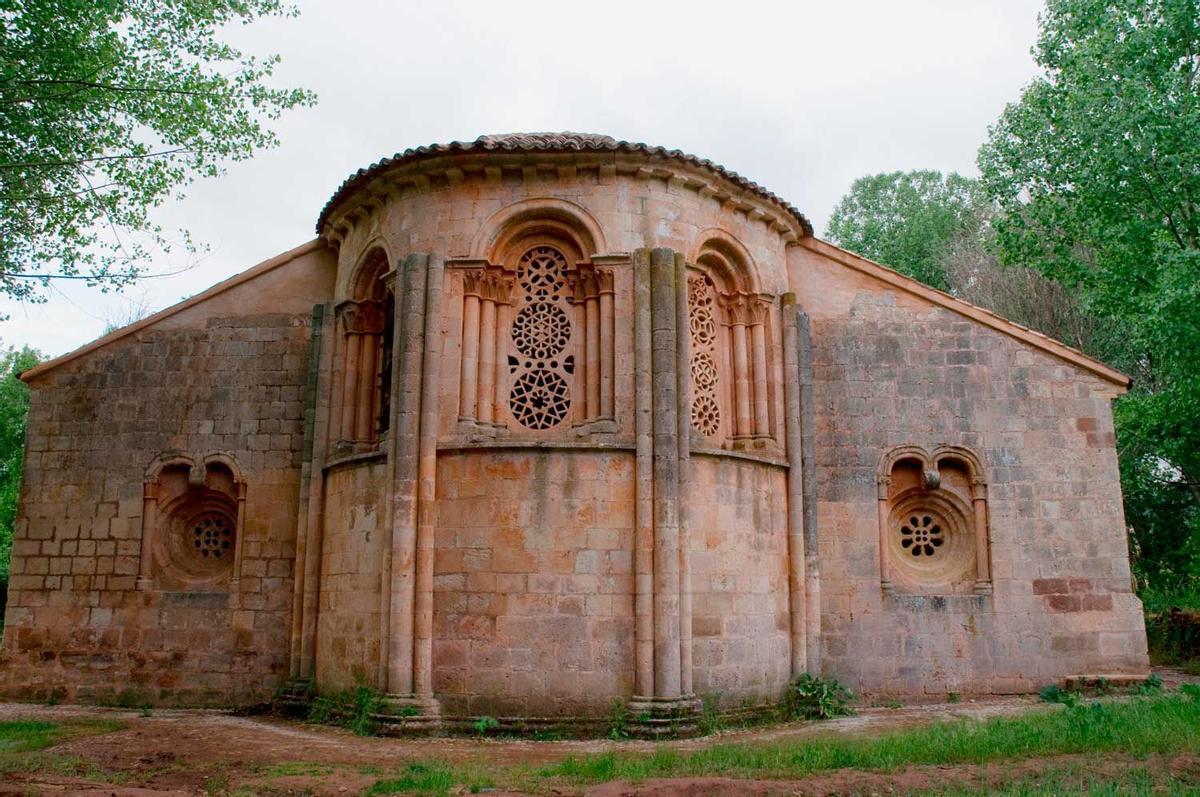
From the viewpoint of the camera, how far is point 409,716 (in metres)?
10.5

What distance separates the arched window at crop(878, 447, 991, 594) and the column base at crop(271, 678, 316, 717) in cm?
747

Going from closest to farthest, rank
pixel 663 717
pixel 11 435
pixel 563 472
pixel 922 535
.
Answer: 1. pixel 663 717
2. pixel 563 472
3. pixel 922 535
4. pixel 11 435

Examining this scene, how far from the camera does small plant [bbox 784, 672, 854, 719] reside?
39.2 ft

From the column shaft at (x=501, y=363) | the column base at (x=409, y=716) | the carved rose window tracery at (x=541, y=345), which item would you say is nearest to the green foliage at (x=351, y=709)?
the column base at (x=409, y=716)

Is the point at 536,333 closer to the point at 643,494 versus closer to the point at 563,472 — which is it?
the point at 563,472

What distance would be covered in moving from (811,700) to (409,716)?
483 cm

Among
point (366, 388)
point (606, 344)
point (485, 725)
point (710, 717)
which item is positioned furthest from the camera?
point (366, 388)

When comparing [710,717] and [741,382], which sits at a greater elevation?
[741,382]

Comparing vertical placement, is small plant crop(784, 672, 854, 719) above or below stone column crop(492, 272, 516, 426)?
below

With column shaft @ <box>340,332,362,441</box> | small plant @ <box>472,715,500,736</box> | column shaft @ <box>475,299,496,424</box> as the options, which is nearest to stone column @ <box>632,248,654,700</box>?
small plant @ <box>472,715,500,736</box>

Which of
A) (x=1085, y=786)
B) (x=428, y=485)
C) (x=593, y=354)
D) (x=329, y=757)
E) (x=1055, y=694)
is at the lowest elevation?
(x=329, y=757)

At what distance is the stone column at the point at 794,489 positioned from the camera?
12328mm

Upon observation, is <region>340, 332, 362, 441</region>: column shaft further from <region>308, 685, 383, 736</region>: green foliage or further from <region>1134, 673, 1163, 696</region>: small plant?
<region>1134, 673, 1163, 696</region>: small plant

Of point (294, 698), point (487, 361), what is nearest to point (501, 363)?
point (487, 361)
